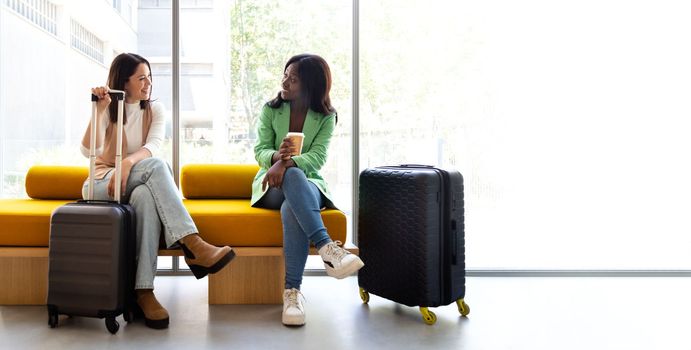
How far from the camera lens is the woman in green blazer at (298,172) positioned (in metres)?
2.49

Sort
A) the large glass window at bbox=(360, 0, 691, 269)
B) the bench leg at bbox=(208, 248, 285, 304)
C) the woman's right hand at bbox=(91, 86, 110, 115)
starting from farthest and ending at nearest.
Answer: the large glass window at bbox=(360, 0, 691, 269)
the bench leg at bbox=(208, 248, 285, 304)
the woman's right hand at bbox=(91, 86, 110, 115)

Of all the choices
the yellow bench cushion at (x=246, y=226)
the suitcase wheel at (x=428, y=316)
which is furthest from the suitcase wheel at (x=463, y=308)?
the yellow bench cushion at (x=246, y=226)

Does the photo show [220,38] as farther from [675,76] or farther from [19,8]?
[675,76]

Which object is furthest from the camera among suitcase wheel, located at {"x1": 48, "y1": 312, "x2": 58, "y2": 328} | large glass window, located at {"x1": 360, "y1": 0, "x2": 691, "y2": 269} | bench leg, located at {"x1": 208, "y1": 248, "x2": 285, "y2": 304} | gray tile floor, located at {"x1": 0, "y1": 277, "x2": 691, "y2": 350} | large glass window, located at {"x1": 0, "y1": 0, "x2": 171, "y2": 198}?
large glass window, located at {"x1": 360, "y1": 0, "x2": 691, "y2": 269}

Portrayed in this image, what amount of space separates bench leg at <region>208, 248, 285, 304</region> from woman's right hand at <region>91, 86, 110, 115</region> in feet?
2.98

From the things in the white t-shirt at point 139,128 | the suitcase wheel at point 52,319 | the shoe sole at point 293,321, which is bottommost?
the shoe sole at point 293,321

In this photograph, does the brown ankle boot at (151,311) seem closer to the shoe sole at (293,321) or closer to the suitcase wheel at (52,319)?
the suitcase wheel at (52,319)

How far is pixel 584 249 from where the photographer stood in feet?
12.0

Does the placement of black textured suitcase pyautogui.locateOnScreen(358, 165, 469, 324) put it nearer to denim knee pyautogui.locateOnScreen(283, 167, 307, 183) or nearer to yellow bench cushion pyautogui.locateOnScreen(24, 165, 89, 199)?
denim knee pyautogui.locateOnScreen(283, 167, 307, 183)

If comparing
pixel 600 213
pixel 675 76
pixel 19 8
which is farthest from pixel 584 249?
pixel 19 8

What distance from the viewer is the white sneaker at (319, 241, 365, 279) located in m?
2.42

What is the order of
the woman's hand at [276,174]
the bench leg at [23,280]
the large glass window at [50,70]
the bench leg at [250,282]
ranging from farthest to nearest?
the large glass window at [50,70]
the bench leg at [250,282]
the bench leg at [23,280]
the woman's hand at [276,174]

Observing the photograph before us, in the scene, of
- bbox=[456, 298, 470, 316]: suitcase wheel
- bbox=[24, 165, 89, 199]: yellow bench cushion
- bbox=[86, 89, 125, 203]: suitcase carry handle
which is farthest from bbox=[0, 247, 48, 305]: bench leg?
bbox=[456, 298, 470, 316]: suitcase wheel

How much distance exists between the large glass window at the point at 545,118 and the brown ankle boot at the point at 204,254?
4.41ft
